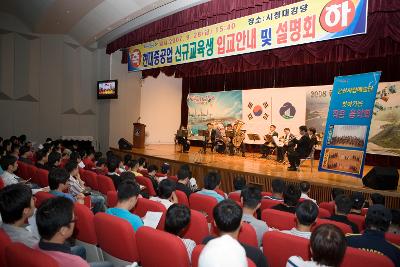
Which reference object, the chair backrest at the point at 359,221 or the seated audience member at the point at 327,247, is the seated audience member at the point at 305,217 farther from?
the chair backrest at the point at 359,221

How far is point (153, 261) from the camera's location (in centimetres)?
208

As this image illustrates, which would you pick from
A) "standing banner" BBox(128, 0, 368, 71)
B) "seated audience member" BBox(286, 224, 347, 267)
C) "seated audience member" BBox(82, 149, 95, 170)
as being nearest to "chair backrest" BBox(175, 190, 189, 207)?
"seated audience member" BBox(286, 224, 347, 267)

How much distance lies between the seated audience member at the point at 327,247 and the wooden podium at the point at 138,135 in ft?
34.7

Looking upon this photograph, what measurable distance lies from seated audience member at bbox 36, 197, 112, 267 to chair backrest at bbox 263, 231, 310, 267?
112 centimetres

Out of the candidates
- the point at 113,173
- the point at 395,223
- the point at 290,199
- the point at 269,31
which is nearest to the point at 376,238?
the point at 395,223

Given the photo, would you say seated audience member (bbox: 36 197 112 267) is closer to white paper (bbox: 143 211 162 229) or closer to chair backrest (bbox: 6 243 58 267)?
chair backrest (bbox: 6 243 58 267)

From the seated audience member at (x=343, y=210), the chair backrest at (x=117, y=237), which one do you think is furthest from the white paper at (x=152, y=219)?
the seated audience member at (x=343, y=210)

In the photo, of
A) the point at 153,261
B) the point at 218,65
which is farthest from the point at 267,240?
the point at 218,65

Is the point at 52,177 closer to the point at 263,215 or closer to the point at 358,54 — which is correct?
the point at 263,215

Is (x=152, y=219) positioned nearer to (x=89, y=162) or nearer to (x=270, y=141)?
(x=89, y=162)

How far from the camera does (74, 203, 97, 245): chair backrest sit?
8.64 feet

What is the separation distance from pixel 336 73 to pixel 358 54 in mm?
2673

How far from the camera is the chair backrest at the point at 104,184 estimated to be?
14.5ft

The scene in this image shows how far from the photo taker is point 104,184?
455cm
